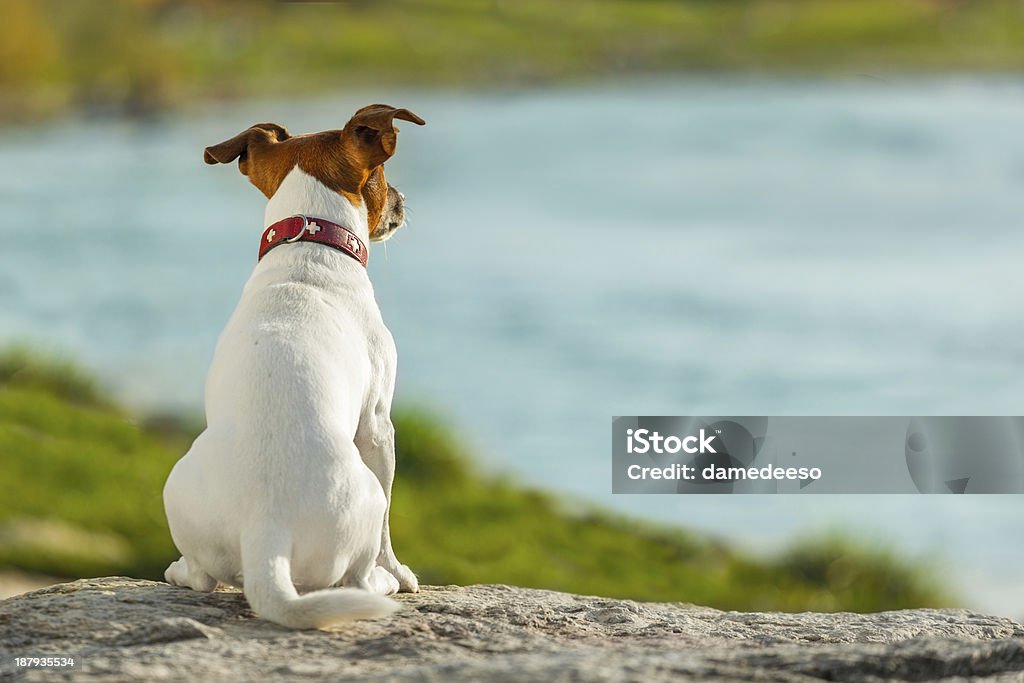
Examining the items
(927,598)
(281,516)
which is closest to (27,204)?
(927,598)

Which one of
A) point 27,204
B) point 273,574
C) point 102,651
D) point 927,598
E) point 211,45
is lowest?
point 102,651

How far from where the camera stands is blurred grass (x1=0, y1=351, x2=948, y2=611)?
7191 millimetres

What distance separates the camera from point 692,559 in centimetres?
890

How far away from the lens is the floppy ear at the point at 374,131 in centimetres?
357

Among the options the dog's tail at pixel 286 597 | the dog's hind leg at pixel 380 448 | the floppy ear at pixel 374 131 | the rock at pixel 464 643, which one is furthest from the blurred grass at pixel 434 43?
the dog's tail at pixel 286 597

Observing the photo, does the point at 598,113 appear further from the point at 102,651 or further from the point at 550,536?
the point at 102,651

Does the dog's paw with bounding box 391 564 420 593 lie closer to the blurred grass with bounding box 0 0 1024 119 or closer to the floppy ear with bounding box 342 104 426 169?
the floppy ear with bounding box 342 104 426 169

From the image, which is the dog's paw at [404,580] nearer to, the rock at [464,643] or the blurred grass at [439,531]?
the rock at [464,643]

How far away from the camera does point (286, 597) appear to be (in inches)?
117

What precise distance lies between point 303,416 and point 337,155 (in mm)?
979

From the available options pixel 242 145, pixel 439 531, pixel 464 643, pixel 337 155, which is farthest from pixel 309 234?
pixel 439 531

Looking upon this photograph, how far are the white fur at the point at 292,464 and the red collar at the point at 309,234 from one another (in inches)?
4.6

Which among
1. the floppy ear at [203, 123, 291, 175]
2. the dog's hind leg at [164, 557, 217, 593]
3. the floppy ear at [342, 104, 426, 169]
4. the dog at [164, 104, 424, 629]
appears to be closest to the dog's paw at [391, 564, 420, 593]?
the dog at [164, 104, 424, 629]

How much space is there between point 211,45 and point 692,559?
1025 centimetres
